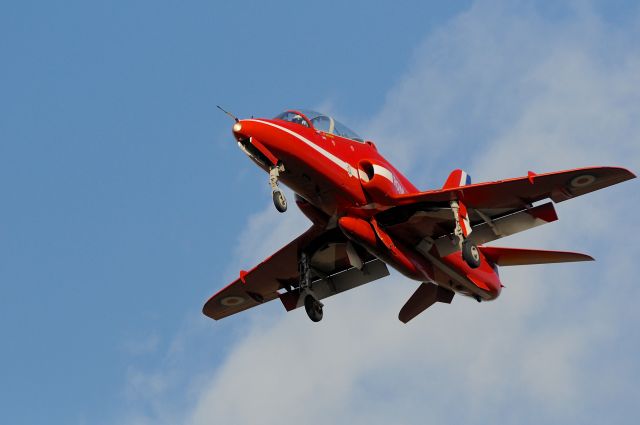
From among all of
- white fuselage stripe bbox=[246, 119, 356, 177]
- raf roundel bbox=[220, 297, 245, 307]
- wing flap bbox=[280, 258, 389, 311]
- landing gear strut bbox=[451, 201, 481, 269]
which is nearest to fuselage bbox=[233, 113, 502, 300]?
white fuselage stripe bbox=[246, 119, 356, 177]

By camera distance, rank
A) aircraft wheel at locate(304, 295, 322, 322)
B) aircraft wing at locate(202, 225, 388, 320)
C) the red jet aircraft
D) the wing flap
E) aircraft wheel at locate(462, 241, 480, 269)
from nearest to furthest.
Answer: the red jet aircraft < aircraft wheel at locate(462, 241, 480, 269) < aircraft wheel at locate(304, 295, 322, 322) < aircraft wing at locate(202, 225, 388, 320) < the wing flap

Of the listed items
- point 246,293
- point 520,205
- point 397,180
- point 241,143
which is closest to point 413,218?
point 397,180

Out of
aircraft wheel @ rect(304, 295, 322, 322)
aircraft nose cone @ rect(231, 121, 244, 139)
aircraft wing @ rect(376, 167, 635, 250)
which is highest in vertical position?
aircraft nose cone @ rect(231, 121, 244, 139)

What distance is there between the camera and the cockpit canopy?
104ft

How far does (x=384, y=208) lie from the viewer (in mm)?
32344

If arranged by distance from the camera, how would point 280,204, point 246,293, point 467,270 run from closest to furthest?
point 280,204 < point 467,270 < point 246,293

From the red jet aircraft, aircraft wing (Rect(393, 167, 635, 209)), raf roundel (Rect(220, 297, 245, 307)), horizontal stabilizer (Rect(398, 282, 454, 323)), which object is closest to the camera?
the red jet aircraft

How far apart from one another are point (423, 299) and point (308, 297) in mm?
5062

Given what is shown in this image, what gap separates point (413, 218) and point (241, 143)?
5535 millimetres

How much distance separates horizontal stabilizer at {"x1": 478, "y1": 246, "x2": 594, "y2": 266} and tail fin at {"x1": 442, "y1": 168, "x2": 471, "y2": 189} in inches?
115

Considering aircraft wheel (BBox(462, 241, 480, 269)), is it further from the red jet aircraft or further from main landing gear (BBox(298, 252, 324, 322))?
main landing gear (BBox(298, 252, 324, 322))

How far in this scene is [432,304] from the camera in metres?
37.8

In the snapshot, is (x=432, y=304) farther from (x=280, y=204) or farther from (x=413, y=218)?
(x=280, y=204)

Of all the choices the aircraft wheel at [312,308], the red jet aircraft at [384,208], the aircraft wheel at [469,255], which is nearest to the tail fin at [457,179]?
the red jet aircraft at [384,208]
